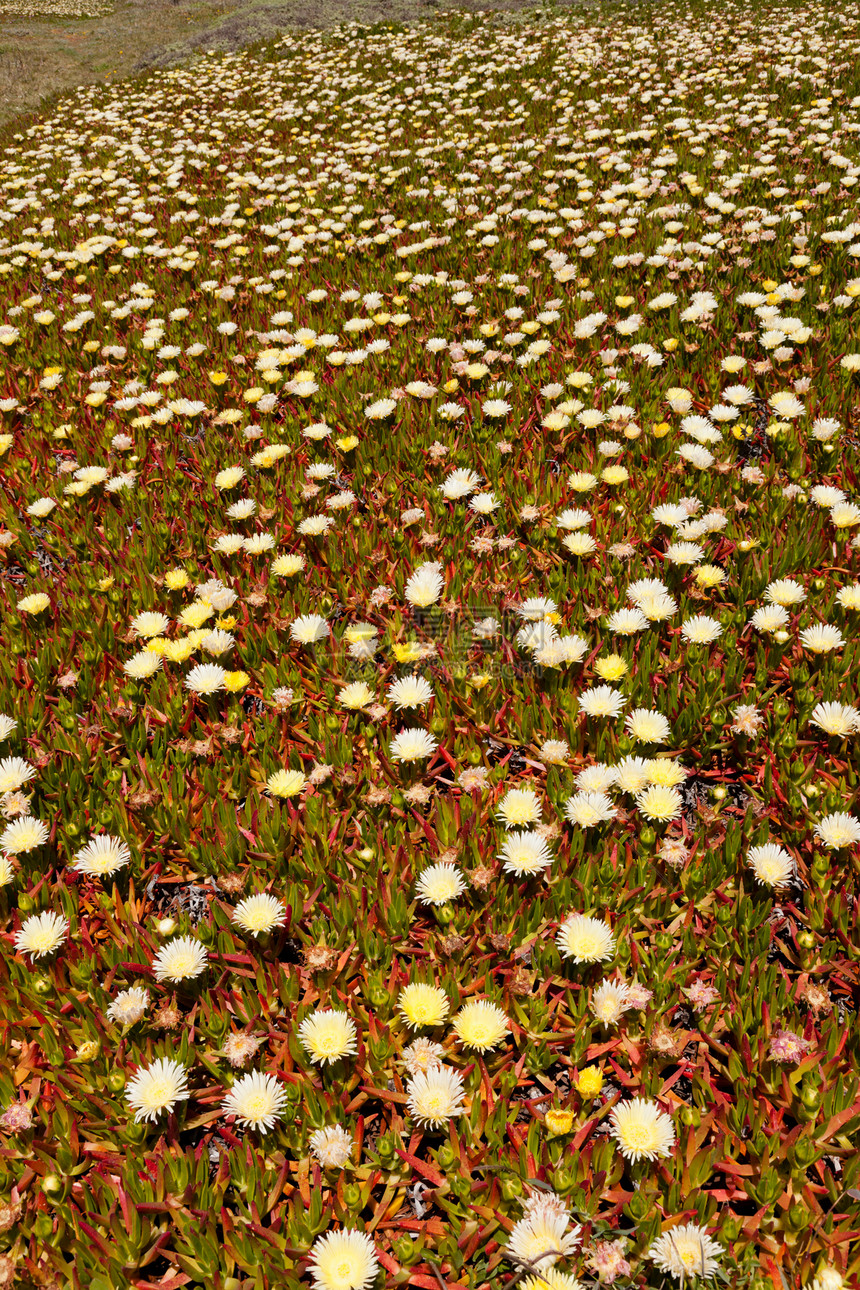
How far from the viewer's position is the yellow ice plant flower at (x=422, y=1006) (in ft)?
5.28

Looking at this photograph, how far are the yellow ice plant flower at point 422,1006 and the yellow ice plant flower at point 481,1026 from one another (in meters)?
0.04

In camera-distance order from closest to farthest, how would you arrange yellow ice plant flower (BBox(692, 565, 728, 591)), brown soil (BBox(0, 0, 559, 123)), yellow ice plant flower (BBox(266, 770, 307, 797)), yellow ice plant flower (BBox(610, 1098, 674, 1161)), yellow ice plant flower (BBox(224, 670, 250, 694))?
1. yellow ice plant flower (BBox(610, 1098, 674, 1161))
2. yellow ice plant flower (BBox(266, 770, 307, 797))
3. yellow ice plant flower (BBox(224, 670, 250, 694))
4. yellow ice plant flower (BBox(692, 565, 728, 591))
5. brown soil (BBox(0, 0, 559, 123))

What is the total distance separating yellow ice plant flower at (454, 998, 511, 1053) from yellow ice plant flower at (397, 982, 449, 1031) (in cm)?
4

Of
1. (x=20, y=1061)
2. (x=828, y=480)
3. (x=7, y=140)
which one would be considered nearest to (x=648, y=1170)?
(x=20, y=1061)

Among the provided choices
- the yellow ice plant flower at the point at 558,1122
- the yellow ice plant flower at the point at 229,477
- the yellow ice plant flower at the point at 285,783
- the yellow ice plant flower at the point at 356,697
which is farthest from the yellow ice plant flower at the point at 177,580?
the yellow ice plant flower at the point at 558,1122

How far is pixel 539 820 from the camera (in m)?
2.05

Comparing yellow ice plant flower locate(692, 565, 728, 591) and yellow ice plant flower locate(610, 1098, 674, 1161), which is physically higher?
yellow ice plant flower locate(692, 565, 728, 591)

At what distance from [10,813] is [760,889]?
197 centimetres

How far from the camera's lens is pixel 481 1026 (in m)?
1.60

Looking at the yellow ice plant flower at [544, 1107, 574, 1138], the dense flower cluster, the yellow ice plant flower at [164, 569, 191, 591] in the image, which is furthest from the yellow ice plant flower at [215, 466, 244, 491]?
the yellow ice plant flower at [544, 1107, 574, 1138]

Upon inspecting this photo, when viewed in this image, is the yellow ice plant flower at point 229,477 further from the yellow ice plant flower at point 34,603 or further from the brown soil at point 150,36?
the brown soil at point 150,36

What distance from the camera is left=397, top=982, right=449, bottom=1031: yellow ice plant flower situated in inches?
63.3

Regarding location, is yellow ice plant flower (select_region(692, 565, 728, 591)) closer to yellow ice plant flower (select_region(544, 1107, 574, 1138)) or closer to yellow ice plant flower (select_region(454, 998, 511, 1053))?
yellow ice plant flower (select_region(454, 998, 511, 1053))

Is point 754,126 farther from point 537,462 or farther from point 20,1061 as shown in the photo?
point 20,1061
